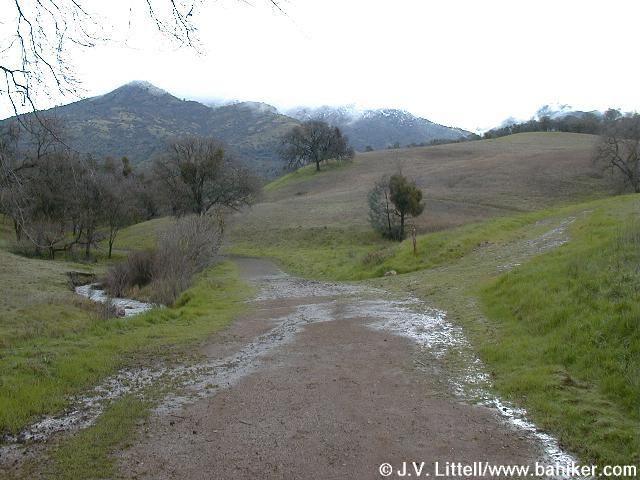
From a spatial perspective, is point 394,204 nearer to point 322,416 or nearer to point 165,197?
point 165,197

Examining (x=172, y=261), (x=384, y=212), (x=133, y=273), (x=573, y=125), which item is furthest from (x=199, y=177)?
(x=573, y=125)

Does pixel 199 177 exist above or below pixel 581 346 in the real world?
above

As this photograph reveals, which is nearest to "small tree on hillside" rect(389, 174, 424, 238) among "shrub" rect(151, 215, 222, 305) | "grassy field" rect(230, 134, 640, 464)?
"grassy field" rect(230, 134, 640, 464)

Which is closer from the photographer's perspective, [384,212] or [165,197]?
[384,212]

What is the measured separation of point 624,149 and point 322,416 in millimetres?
62347

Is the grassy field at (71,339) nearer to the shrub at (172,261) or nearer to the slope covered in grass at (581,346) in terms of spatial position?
the shrub at (172,261)

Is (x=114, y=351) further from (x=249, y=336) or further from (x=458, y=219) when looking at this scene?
(x=458, y=219)

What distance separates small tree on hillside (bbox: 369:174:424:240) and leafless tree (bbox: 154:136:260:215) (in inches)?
535

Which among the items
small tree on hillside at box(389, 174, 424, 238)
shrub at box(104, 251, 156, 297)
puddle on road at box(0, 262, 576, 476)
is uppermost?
small tree on hillside at box(389, 174, 424, 238)

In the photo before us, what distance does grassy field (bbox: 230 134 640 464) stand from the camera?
20.4 ft

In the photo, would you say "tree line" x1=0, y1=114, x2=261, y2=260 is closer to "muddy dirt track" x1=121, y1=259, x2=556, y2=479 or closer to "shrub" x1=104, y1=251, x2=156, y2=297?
"shrub" x1=104, y1=251, x2=156, y2=297

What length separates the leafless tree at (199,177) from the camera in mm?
49250

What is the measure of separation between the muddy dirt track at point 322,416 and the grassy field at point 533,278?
81cm

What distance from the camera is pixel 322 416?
6.24 meters
